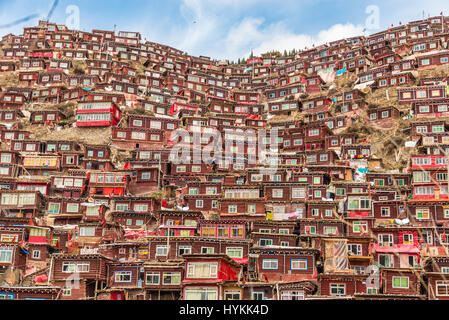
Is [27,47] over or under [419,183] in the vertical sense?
over

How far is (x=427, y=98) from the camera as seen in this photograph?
323ft

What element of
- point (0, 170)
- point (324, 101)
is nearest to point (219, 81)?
point (324, 101)

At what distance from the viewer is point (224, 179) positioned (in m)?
78.4

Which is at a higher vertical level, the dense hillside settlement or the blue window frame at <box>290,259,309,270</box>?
the dense hillside settlement

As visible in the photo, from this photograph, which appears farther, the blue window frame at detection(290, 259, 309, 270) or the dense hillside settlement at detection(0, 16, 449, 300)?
the blue window frame at detection(290, 259, 309, 270)

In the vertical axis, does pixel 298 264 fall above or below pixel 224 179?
below

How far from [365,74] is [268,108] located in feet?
81.7

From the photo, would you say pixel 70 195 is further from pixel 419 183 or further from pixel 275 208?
pixel 419 183

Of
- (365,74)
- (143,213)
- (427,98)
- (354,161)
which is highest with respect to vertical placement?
(365,74)

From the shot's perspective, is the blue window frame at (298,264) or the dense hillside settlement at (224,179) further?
the blue window frame at (298,264)

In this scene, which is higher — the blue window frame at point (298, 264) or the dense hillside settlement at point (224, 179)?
the dense hillside settlement at point (224, 179)

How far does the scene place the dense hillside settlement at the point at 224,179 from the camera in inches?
2016

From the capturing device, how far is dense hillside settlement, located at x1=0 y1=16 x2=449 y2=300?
51.2 m

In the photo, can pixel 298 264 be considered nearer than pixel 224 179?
Yes
